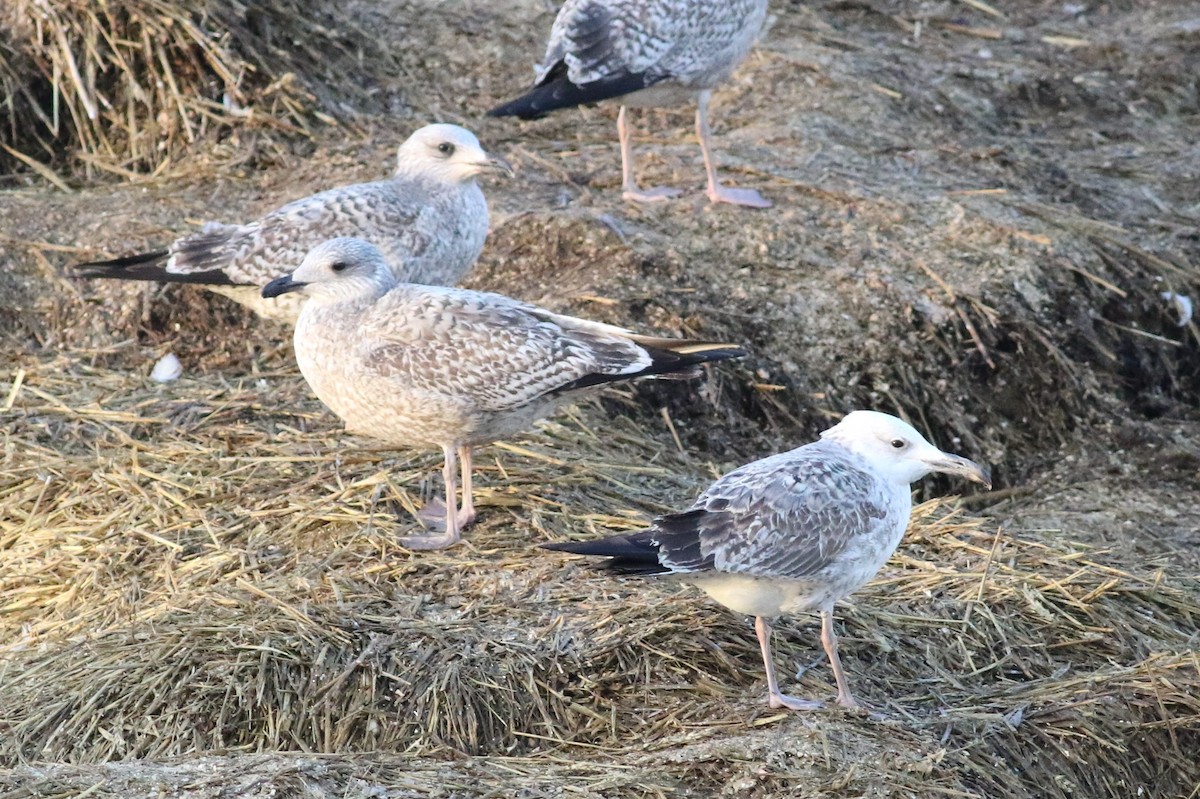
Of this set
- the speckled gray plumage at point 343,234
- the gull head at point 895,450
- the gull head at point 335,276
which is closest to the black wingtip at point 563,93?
the speckled gray plumage at point 343,234

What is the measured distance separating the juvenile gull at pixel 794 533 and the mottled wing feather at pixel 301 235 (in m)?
2.30

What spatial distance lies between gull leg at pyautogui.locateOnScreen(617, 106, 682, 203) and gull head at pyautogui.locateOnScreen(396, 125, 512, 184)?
3.29 ft

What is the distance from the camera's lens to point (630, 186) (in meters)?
7.77

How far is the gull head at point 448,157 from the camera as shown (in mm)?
6852

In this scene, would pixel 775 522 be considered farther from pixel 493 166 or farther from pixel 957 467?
pixel 493 166

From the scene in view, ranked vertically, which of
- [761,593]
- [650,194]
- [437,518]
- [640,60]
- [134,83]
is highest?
[640,60]

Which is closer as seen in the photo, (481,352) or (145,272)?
(481,352)

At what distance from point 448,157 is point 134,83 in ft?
7.50

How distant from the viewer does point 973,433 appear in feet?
23.1

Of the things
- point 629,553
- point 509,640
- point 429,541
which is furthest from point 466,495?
point 629,553

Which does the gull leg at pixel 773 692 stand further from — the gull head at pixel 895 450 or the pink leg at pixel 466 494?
the pink leg at pixel 466 494

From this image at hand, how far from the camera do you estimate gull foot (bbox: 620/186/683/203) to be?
772 cm

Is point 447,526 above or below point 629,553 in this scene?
below

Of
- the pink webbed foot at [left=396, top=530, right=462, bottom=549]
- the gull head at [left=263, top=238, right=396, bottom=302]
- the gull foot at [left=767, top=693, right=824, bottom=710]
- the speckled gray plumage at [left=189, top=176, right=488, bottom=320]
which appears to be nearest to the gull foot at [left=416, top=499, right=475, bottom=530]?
the pink webbed foot at [left=396, top=530, right=462, bottom=549]
